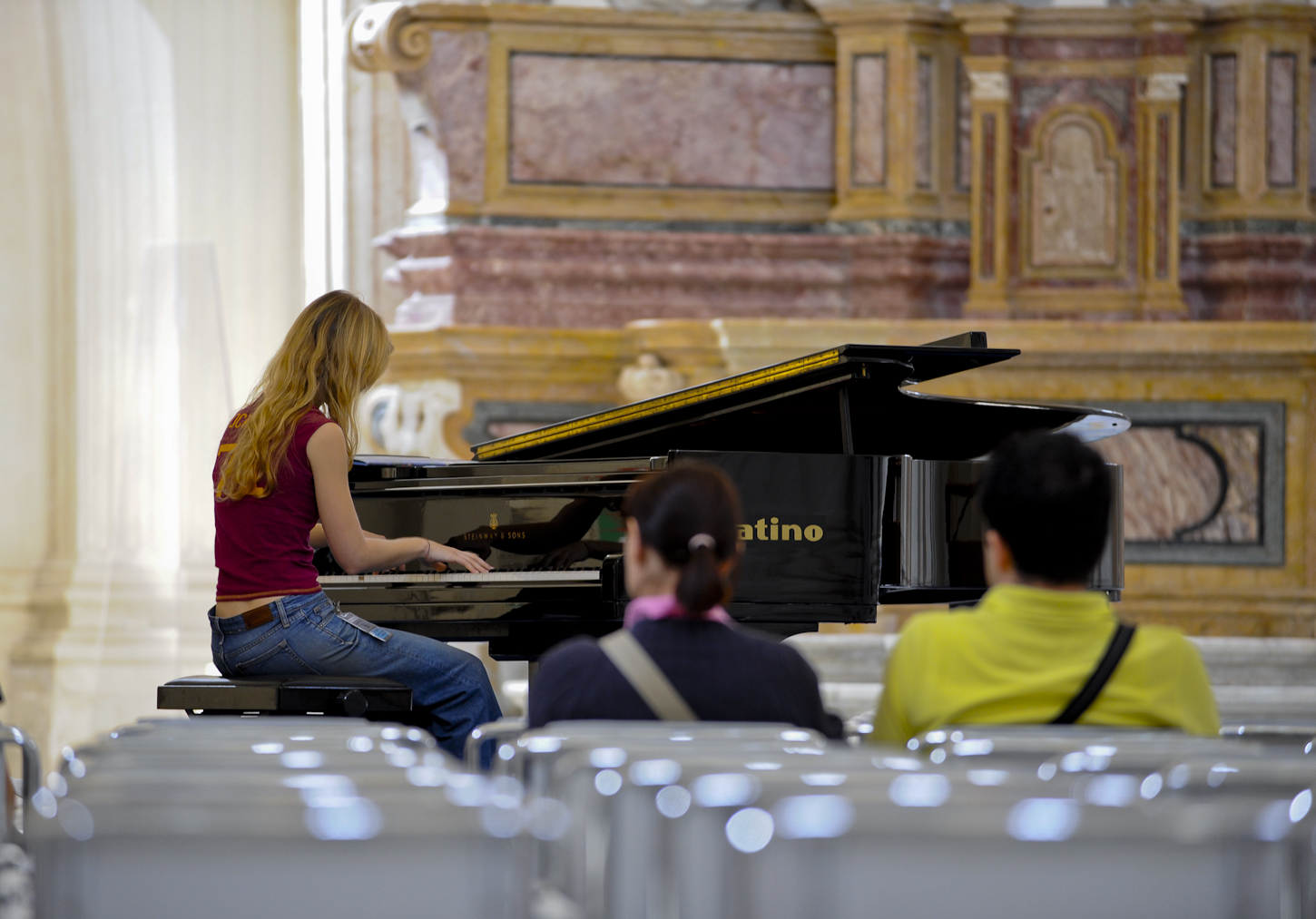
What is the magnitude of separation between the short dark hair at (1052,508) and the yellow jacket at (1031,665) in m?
0.04

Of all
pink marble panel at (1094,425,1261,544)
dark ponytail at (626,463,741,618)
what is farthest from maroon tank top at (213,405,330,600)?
pink marble panel at (1094,425,1261,544)

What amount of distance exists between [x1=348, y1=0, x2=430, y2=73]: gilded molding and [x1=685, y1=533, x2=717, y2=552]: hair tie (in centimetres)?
476

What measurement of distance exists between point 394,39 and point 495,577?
3.57 m

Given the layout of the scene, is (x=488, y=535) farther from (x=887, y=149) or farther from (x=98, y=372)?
(x=887, y=149)

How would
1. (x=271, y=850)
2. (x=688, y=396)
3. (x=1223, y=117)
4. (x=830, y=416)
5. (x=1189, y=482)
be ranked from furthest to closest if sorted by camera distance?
(x=1223, y=117) → (x=1189, y=482) → (x=830, y=416) → (x=688, y=396) → (x=271, y=850)

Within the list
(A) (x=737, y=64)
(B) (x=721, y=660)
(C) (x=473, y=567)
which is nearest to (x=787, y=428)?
(C) (x=473, y=567)

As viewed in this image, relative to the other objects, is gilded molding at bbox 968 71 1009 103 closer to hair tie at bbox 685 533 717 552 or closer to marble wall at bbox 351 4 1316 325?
marble wall at bbox 351 4 1316 325

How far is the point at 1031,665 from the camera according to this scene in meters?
1.99

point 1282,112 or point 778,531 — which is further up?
point 1282,112

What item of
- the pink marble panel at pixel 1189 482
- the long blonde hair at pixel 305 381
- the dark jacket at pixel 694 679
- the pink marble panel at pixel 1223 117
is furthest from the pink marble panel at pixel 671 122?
the dark jacket at pixel 694 679

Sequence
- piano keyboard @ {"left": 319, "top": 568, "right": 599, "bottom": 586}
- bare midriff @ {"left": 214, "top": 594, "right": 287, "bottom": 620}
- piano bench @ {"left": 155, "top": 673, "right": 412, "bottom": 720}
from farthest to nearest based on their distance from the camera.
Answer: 1. piano keyboard @ {"left": 319, "top": 568, "right": 599, "bottom": 586}
2. bare midriff @ {"left": 214, "top": 594, "right": 287, "bottom": 620}
3. piano bench @ {"left": 155, "top": 673, "right": 412, "bottom": 720}

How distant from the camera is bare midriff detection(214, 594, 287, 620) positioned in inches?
121

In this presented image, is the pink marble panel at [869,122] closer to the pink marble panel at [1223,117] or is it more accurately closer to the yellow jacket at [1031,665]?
the pink marble panel at [1223,117]

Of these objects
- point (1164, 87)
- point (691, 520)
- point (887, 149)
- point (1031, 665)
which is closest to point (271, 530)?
point (691, 520)
